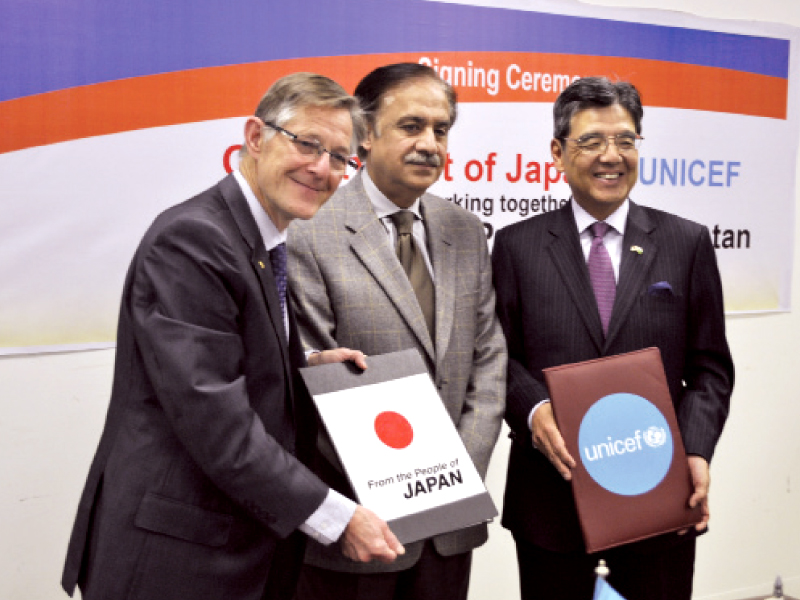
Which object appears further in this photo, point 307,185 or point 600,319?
point 600,319

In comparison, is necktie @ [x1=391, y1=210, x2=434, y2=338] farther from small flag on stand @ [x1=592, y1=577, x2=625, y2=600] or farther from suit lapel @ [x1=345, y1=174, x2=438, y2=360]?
small flag on stand @ [x1=592, y1=577, x2=625, y2=600]

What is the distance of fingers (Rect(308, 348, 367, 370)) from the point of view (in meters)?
1.57

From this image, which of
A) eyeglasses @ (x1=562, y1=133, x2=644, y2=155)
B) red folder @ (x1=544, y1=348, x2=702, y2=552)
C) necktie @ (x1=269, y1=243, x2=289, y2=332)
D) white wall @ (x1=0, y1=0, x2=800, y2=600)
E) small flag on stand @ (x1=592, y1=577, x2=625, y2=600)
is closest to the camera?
small flag on stand @ (x1=592, y1=577, x2=625, y2=600)

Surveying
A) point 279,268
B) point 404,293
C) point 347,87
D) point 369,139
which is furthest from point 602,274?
point 347,87

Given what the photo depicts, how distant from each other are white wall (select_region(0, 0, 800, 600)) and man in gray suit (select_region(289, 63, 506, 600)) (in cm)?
100

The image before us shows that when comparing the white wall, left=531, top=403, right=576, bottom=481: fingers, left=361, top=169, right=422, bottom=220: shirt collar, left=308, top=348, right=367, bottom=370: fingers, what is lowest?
the white wall

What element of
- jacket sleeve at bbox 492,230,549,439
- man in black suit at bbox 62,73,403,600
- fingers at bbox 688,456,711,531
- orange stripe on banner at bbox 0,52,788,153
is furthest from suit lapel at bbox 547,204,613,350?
orange stripe on banner at bbox 0,52,788,153

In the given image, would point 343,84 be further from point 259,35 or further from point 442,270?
point 442,270

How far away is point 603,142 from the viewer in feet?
6.29

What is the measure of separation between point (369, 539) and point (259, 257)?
503mm

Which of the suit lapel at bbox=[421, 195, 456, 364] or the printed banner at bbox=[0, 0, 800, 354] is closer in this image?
the suit lapel at bbox=[421, 195, 456, 364]

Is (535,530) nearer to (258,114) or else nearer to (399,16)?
(258,114)

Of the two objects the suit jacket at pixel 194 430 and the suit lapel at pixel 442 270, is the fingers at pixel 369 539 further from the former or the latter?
the suit lapel at pixel 442 270

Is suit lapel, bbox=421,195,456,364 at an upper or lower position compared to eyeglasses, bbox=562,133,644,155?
lower
